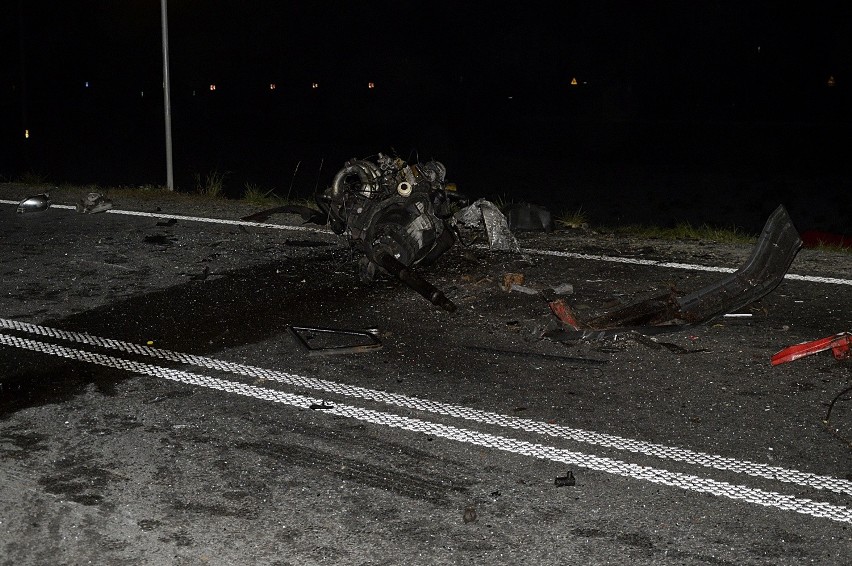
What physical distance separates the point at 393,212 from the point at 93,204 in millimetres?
4808

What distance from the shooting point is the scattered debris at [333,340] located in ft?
18.1

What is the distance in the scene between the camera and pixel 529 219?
30.6 ft

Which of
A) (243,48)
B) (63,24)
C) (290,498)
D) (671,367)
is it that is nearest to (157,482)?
(290,498)

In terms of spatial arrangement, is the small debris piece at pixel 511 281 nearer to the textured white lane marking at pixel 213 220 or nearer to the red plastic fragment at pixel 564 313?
the red plastic fragment at pixel 564 313

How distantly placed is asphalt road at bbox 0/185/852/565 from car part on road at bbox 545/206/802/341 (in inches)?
4.7

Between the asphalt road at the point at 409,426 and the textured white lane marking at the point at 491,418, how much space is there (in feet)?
0.06

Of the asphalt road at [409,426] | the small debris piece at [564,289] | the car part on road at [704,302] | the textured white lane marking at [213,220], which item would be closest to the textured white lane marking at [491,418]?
the asphalt road at [409,426]

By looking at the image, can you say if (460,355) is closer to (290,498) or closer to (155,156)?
(290,498)

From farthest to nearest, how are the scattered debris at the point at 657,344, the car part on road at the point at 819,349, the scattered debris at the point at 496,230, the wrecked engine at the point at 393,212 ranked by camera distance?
the scattered debris at the point at 496,230 → the wrecked engine at the point at 393,212 → the scattered debris at the point at 657,344 → the car part on road at the point at 819,349

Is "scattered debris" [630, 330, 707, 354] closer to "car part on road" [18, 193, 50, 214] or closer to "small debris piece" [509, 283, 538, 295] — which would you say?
"small debris piece" [509, 283, 538, 295]

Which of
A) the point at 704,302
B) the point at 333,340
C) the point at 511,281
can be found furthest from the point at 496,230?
the point at 333,340

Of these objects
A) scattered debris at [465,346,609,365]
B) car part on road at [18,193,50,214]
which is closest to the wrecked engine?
scattered debris at [465,346,609,365]

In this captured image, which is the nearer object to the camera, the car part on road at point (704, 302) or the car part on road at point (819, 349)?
the car part on road at point (819, 349)

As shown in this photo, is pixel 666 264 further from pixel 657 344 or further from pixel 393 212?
pixel 393 212
